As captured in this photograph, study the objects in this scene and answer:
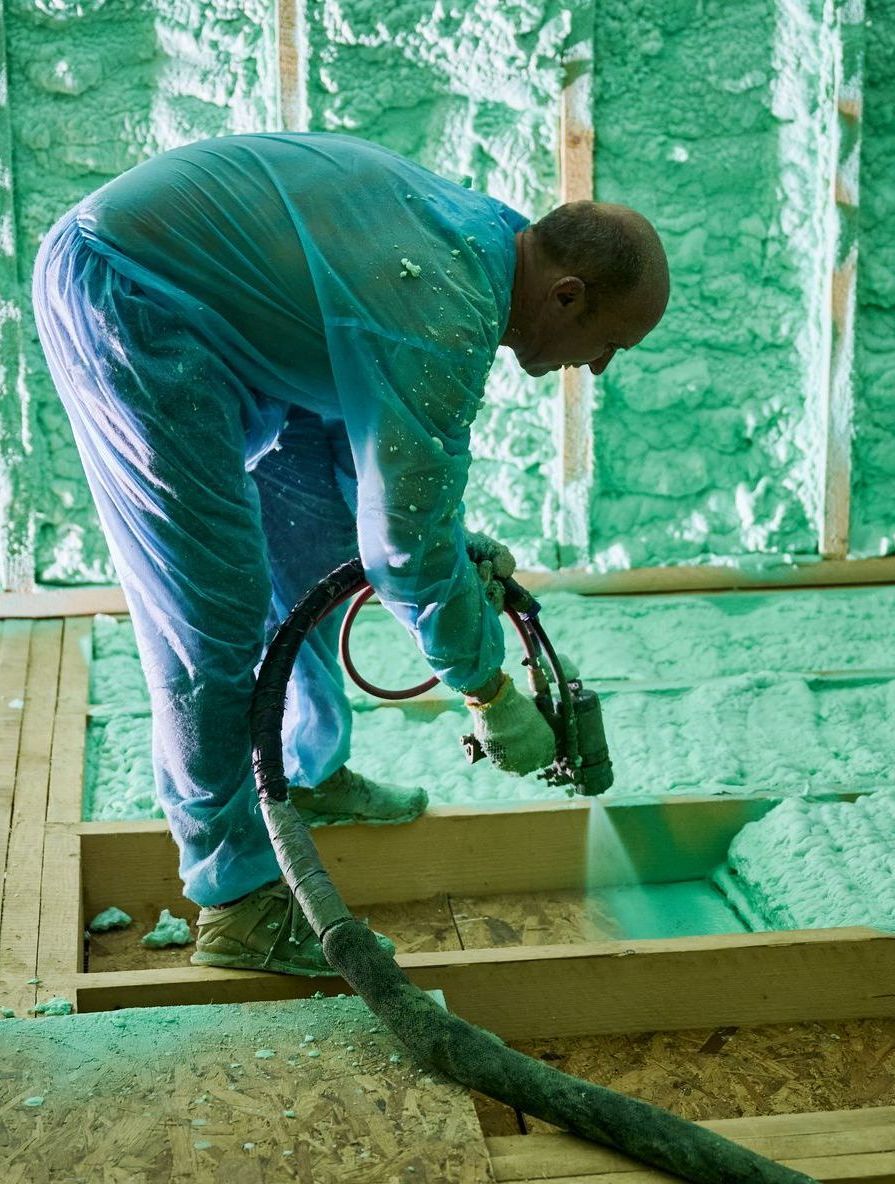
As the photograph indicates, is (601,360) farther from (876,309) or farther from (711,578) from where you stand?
(876,309)

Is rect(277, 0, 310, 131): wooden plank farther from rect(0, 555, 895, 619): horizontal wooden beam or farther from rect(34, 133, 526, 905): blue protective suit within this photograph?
rect(34, 133, 526, 905): blue protective suit

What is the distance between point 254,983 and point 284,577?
0.73 metres

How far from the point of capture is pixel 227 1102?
5.44 feet

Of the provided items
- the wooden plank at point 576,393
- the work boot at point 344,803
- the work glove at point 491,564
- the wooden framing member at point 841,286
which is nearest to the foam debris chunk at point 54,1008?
the work boot at point 344,803

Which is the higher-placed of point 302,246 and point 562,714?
point 302,246

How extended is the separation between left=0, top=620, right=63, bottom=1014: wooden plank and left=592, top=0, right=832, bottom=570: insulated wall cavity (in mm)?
1745

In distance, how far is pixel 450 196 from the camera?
1.95 metres

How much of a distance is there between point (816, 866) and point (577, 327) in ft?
3.45

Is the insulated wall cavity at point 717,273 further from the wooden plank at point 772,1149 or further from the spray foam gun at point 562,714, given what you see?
the wooden plank at point 772,1149

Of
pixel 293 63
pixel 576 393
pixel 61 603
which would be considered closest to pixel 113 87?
pixel 293 63

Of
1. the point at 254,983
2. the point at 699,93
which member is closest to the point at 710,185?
the point at 699,93

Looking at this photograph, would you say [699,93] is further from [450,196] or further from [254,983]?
[254,983]

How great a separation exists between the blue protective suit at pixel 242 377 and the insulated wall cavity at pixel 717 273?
1.95 metres

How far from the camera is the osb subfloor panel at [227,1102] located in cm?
154
